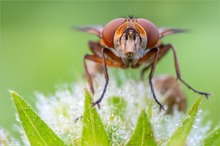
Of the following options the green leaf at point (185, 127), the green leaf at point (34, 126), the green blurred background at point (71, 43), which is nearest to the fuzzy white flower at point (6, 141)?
the green leaf at point (34, 126)

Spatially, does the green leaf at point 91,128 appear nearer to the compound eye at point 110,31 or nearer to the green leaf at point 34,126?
the green leaf at point 34,126

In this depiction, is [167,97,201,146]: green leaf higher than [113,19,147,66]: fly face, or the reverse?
[113,19,147,66]: fly face

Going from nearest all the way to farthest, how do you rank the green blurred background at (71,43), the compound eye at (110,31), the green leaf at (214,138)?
the green leaf at (214,138)
the compound eye at (110,31)
the green blurred background at (71,43)

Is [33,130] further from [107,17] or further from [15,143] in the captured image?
[107,17]

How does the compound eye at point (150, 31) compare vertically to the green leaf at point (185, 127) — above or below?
above

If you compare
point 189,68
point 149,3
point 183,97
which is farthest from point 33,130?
point 149,3

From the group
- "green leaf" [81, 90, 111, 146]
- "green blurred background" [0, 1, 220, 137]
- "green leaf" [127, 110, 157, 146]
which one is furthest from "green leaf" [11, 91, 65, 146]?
"green blurred background" [0, 1, 220, 137]

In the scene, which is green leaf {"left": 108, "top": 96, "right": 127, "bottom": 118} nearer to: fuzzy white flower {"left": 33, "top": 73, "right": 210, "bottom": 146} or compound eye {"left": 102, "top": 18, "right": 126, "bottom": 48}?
fuzzy white flower {"left": 33, "top": 73, "right": 210, "bottom": 146}

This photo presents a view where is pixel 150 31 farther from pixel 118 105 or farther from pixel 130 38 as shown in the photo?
pixel 118 105
